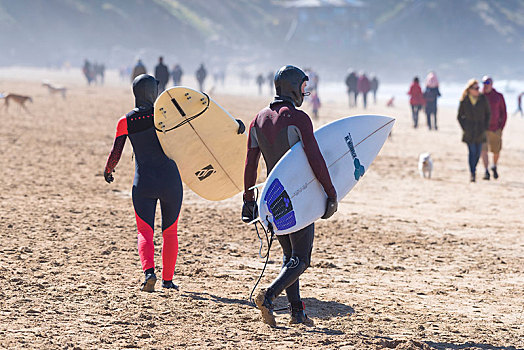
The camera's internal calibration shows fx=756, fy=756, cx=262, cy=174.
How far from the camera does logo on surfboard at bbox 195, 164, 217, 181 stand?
5953mm

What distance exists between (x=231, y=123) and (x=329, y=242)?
2.39 m

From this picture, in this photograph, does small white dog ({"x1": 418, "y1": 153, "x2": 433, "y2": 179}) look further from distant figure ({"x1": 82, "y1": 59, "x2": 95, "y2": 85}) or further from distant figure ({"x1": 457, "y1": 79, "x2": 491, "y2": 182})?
distant figure ({"x1": 82, "y1": 59, "x2": 95, "y2": 85})

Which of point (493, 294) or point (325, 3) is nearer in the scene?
point (493, 294)

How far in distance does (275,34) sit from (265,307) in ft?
382

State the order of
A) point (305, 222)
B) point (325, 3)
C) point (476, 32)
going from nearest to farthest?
point (305, 222) → point (325, 3) → point (476, 32)

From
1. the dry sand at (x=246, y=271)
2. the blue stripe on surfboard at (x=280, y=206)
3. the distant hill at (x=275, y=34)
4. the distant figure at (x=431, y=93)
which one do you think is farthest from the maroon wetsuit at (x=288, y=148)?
the distant hill at (x=275, y=34)

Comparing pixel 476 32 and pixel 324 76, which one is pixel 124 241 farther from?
pixel 476 32

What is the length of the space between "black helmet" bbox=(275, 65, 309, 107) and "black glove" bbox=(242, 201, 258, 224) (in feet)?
2.39

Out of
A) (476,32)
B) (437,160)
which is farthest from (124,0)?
(437,160)

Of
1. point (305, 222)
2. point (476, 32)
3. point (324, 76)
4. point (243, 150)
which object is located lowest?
point (305, 222)

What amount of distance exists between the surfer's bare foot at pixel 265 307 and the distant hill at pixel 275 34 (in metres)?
87.5

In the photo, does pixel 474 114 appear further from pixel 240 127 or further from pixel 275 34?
pixel 275 34

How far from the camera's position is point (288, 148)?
475 centimetres

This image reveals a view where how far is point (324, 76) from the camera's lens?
10450 cm
